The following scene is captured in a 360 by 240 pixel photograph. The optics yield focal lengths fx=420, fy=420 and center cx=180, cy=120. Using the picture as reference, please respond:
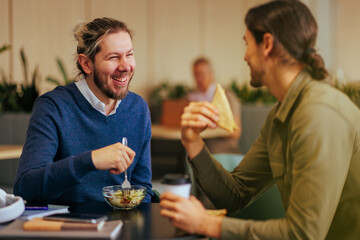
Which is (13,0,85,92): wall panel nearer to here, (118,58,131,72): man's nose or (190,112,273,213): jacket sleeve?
(118,58,131,72): man's nose

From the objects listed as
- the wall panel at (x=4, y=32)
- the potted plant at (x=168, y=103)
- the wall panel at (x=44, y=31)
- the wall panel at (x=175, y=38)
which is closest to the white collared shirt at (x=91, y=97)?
the potted plant at (x=168, y=103)

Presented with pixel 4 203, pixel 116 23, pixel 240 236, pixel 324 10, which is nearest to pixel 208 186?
pixel 240 236

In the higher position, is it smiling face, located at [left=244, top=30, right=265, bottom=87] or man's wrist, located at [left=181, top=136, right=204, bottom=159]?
smiling face, located at [left=244, top=30, right=265, bottom=87]

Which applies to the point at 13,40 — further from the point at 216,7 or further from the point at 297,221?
the point at 297,221

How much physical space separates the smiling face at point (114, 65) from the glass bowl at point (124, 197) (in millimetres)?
490

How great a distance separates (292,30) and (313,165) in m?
0.43

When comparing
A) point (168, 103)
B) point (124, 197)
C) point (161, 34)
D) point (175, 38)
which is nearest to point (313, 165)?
point (124, 197)

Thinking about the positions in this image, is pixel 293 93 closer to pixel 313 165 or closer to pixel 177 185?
pixel 313 165

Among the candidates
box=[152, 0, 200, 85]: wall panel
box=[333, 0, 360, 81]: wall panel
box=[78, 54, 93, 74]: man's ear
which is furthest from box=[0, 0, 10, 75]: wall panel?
box=[333, 0, 360, 81]: wall panel

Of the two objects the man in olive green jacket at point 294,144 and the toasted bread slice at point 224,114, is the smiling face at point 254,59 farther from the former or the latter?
the toasted bread slice at point 224,114

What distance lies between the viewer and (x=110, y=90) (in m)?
1.83

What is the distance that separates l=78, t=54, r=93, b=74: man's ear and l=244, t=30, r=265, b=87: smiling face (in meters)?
0.78

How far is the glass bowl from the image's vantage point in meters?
1.45

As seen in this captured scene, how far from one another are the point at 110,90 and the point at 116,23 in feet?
1.00
